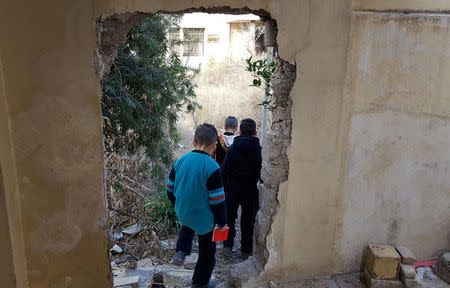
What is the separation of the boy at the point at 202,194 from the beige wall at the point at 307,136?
57cm

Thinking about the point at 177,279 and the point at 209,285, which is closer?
the point at 209,285

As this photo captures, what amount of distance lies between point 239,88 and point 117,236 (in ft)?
30.8

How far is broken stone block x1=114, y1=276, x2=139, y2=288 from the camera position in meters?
3.43

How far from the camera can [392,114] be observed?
3.07m

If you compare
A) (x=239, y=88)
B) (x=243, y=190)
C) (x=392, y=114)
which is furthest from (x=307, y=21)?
(x=239, y=88)

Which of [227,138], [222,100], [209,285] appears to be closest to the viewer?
[209,285]

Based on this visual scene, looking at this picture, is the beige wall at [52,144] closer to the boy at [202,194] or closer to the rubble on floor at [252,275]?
the boy at [202,194]

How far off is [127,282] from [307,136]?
2310 mm

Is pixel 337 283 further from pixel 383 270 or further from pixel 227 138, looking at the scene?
pixel 227 138

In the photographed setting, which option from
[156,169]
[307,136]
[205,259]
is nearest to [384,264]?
[307,136]

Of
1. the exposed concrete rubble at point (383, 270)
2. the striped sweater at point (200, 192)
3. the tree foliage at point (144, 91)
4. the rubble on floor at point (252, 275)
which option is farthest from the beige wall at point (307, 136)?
the tree foliage at point (144, 91)

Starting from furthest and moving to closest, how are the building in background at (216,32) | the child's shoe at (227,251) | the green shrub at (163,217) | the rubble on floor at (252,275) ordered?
the building in background at (216,32) → the green shrub at (163,217) → the child's shoe at (227,251) → the rubble on floor at (252,275)

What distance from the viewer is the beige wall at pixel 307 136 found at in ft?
7.68

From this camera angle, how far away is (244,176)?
4039mm
